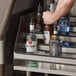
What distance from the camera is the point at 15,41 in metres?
1.75

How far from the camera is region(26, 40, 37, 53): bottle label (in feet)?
5.37

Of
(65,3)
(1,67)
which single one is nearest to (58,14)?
(65,3)

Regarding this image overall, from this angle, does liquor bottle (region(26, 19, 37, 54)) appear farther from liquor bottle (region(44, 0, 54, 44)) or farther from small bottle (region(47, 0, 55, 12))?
small bottle (region(47, 0, 55, 12))

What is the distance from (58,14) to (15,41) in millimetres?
741

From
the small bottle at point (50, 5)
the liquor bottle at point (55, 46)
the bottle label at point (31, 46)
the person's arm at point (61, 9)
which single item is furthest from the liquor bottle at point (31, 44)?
the person's arm at point (61, 9)

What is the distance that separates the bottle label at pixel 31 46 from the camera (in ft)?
5.37

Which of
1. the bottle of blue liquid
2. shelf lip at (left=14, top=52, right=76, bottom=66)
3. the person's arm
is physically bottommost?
shelf lip at (left=14, top=52, right=76, bottom=66)

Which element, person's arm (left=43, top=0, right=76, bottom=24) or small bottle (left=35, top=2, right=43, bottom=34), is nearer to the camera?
person's arm (left=43, top=0, right=76, bottom=24)

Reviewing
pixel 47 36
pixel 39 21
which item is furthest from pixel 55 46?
pixel 39 21

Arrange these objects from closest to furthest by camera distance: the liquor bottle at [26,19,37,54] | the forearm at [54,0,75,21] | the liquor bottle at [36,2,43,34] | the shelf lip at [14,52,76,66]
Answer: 1. the forearm at [54,0,75,21]
2. the shelf lip at [14,52,76,66]
3. the liquor bottle at [26,19,37,54]
4. the liquor bottle at [36,2,43,34]

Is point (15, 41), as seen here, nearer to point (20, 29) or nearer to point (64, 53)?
point (20, 29)

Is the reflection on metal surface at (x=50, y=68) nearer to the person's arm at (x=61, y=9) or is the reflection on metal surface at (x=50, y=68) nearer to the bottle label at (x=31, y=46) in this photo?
the bottle label at (x=31, y=46)

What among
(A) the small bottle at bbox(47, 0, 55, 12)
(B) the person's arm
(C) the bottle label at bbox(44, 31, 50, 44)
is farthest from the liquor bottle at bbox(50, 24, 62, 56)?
(B) the person's arm

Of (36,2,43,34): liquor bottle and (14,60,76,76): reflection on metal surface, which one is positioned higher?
(36,2,43,34): liquor bottle
